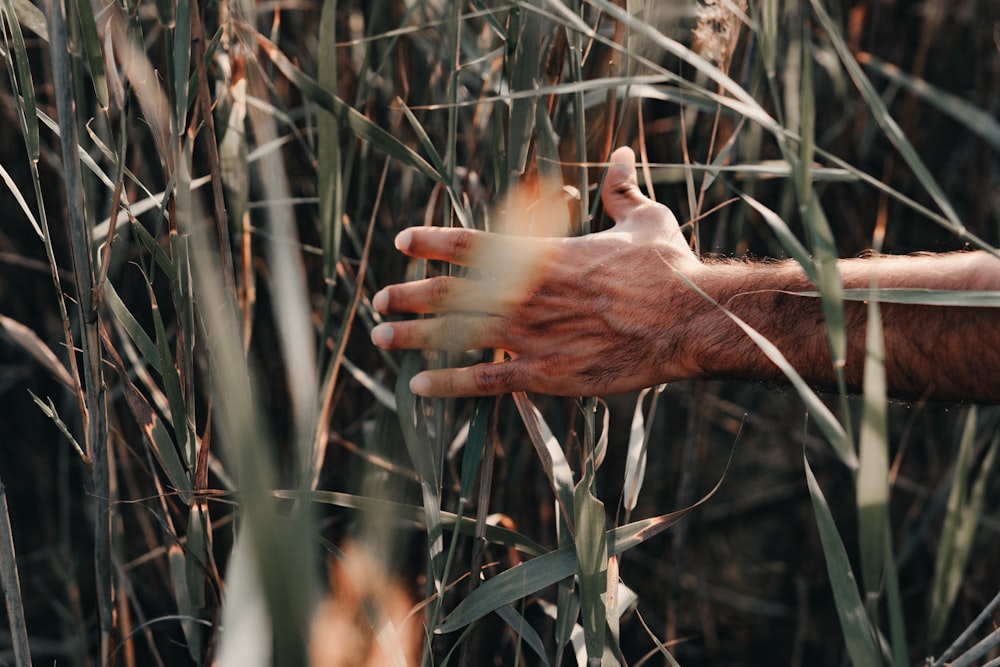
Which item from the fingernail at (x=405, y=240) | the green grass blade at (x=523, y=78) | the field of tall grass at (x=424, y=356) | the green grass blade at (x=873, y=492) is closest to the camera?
the green grass blade at (x=873, y=492)

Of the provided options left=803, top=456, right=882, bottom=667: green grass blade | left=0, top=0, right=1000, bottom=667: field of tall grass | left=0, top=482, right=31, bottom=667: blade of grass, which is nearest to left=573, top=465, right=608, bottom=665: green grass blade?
left=0, top=0, right=1000, bottom=667: field of tall grass

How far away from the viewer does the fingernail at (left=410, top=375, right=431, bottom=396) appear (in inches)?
26.2

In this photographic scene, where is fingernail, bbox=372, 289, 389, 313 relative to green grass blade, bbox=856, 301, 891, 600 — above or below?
below

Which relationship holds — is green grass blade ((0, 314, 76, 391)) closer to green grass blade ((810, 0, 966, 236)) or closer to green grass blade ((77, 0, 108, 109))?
green grass blade ((77, 0, 108, 109))

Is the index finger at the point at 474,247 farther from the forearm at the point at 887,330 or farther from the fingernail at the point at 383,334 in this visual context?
the forearm at the point at 887,330

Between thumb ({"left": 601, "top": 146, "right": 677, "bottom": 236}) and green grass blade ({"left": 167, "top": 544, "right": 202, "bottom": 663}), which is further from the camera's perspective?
thumb ({"left": 601, "top": 146, "right": 677, "bottom": 236})

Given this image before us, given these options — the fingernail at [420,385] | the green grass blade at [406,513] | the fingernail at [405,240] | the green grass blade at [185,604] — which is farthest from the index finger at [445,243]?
the green grass blade at [185,604]

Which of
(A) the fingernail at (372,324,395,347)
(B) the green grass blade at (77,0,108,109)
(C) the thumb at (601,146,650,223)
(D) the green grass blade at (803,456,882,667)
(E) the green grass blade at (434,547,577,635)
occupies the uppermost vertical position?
(B) the green grass blade at (77,0,108,109)

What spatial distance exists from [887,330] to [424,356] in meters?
0.40

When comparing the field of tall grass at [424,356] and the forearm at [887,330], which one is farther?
the forearm at [887,330]

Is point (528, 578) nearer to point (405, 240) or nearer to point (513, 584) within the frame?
point (513, 584)

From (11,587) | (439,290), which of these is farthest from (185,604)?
(439,290)

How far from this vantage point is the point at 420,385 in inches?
26.4

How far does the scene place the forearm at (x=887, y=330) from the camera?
2.08 feet
